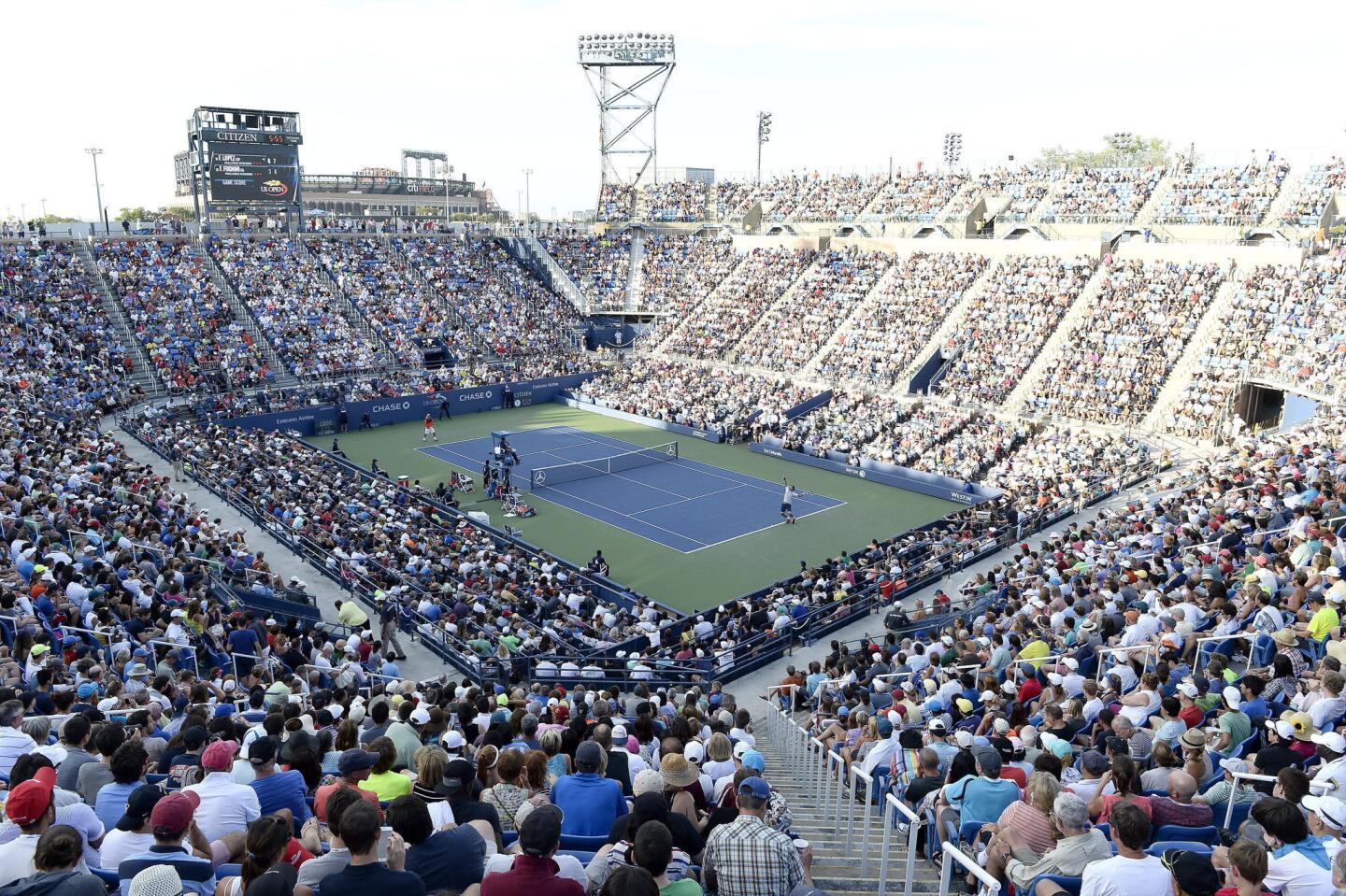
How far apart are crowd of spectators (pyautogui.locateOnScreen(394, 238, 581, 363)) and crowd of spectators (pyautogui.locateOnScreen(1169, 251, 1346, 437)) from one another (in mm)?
34567

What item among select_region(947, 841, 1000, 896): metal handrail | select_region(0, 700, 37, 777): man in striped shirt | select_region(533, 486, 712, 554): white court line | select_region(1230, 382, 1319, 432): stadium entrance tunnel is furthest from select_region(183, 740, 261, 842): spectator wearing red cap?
select_region(1230, 382, 1319, 432): stadium entrance tunnel

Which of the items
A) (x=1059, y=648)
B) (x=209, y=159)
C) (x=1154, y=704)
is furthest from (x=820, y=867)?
(x=209, y=159)

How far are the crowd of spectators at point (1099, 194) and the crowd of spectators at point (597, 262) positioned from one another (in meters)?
28.5

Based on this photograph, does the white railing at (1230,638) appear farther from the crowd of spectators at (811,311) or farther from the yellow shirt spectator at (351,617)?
the crowd of spectators at (811,311)

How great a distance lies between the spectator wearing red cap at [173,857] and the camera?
527 cm

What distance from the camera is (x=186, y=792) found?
6129mm

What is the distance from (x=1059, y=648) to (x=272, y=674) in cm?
1242

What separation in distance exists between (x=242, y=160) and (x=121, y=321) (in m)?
13.8

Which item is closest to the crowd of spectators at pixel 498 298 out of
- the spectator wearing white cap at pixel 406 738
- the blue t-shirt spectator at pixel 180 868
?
the spectator wearing white cap at pixel 406 738

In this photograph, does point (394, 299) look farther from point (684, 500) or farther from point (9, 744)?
point (9, 744)

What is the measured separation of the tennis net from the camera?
119 ft

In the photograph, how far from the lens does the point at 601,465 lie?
3866cm

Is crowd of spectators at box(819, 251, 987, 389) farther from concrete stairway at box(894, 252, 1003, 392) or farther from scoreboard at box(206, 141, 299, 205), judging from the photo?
scoreboard at box(206, 141, 299, 205)

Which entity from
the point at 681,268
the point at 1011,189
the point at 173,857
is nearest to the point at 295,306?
the point at 681,268
